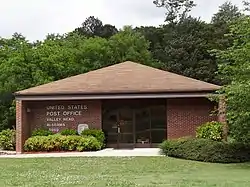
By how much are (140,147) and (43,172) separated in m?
13.1

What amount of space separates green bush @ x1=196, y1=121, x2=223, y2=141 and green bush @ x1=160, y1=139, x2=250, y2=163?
3748mm

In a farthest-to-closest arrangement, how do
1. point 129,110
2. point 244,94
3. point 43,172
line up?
point 129,110 < point 244,94 < point 43,172

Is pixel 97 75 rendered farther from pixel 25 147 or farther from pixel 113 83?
pixel 25 147

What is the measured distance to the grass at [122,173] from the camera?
47.6 feet

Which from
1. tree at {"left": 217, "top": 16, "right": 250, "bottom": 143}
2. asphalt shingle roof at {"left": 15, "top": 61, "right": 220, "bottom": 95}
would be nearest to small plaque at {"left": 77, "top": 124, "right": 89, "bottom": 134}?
asphalt shingle roof at {"left": 15, "top": 61, "right": 220, "bottom": 95}

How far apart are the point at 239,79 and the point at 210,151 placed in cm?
342

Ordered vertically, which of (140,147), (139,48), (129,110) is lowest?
(140,147)

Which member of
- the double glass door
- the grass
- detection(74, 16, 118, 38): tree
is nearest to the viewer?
the grass

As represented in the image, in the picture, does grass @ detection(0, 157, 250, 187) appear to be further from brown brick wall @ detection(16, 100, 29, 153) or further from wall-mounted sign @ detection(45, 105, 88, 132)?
wall-mounted sign @ detection(45, 105, 88, 132)

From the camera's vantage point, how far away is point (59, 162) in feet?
72.2

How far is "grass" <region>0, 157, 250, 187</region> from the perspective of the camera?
1450 cm

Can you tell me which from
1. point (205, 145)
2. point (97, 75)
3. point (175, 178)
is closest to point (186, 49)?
point (97, 75)

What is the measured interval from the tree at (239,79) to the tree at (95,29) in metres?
46.5

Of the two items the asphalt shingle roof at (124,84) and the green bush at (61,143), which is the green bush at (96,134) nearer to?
the green bush at (61,143)
